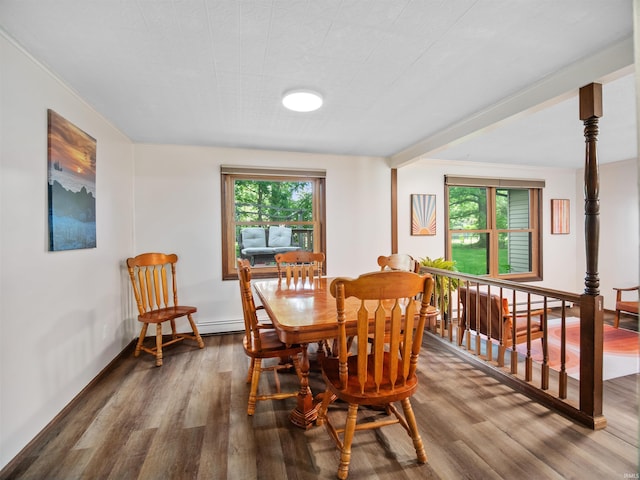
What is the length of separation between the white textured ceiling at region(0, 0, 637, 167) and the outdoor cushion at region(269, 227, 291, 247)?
4.51ft

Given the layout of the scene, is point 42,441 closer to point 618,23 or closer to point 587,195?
point 587,195

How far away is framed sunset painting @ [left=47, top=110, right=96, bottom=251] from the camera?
195cm

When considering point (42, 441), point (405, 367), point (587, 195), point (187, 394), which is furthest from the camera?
point (187, 394)

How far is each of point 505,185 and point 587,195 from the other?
329cm

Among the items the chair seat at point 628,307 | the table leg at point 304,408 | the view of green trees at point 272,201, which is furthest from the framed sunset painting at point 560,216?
the table leg at point 304,408

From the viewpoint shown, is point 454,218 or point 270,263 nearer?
point 270,263

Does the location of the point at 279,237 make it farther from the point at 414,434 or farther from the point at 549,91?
the point at 549,91

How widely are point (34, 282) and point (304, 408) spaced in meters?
1.80

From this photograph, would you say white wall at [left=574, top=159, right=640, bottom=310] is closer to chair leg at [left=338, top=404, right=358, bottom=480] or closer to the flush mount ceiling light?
the flush mount ceiling light

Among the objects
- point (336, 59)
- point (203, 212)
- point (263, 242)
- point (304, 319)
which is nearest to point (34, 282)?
point (304, 319)

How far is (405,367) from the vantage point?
1.50 m

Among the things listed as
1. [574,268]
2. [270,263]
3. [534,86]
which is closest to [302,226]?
[270,263]

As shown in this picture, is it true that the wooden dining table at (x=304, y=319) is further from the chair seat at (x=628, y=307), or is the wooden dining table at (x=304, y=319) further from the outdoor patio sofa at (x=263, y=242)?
the chair seat at (x=628, y=307)

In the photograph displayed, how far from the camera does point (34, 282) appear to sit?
1.77 meters
